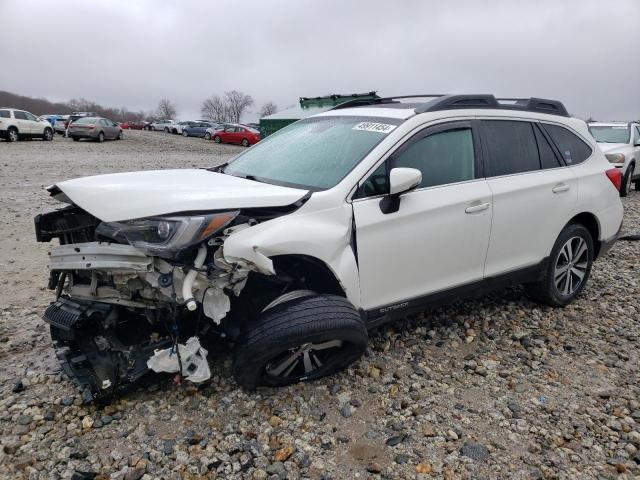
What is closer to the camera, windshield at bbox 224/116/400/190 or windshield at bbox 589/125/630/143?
windshield at bbox 224/116/400/190

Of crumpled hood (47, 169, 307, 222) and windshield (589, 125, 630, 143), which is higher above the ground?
windshield (589, 125, 630, 143)

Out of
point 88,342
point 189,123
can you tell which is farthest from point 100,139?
point 88,342

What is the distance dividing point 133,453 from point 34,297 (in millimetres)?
2573

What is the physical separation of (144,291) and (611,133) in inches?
499

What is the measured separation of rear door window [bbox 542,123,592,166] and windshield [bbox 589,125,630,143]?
863 cm

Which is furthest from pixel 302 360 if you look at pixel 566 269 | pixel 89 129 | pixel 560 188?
pixel 89 129

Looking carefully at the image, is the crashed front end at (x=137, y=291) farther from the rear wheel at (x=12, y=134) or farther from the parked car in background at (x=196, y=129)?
the parked car in background at (x=196, y=129)

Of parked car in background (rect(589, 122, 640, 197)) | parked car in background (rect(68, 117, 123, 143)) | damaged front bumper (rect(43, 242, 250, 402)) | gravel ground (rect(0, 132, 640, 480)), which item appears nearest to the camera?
gravel ground (rect(0, 132, 640, 480))

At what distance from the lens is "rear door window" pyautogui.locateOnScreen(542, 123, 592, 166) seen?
4176mm

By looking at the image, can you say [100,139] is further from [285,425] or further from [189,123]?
[285,425]

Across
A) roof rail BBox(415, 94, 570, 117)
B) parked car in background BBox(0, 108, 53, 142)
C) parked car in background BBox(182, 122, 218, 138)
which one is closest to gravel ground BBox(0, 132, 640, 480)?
roof rail BBox(415, 94, 570, 117)

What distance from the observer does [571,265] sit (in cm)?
436

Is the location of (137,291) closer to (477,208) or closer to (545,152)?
(477,208)

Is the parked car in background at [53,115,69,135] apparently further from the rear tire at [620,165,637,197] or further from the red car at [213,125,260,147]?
the rear tire at [620,165,637,197]
